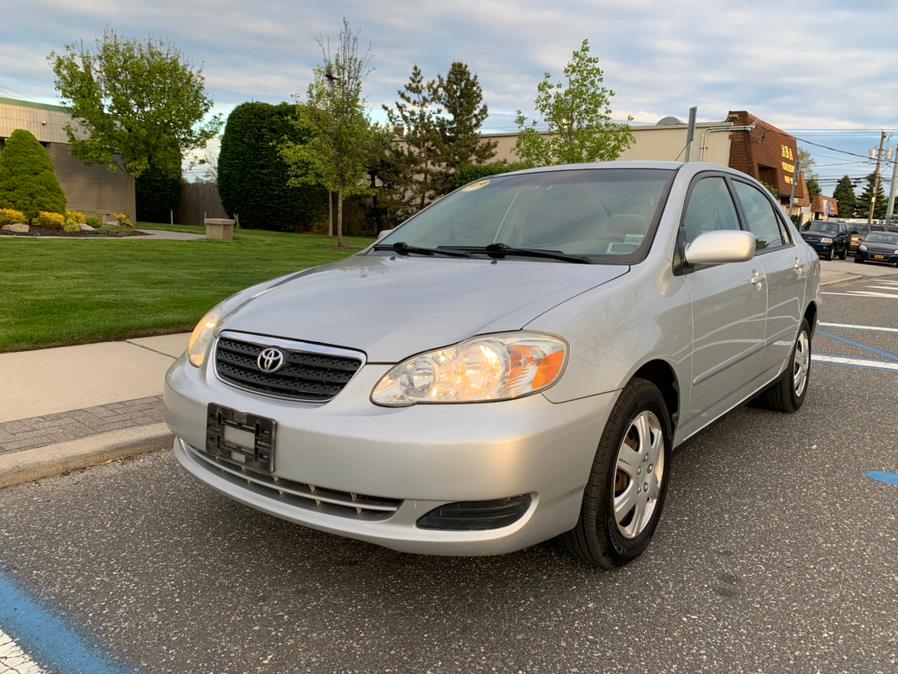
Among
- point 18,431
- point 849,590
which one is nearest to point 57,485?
point 18,431

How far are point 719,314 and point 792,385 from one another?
2023mm

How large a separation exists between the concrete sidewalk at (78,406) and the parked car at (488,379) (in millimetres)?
1144

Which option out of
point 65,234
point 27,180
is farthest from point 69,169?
point 65,234

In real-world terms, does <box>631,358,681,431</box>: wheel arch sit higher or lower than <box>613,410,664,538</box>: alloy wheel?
higher

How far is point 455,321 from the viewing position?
2.38 m

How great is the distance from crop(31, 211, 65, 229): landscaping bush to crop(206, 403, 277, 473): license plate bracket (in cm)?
1820

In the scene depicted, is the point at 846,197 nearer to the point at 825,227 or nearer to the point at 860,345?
the point at 825,227

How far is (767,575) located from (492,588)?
1.11m

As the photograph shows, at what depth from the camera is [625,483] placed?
268 cm

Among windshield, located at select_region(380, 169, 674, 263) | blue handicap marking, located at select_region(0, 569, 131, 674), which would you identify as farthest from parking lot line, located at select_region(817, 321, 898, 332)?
blue handicap marking, located at select_region(0, 569, 131, 674)

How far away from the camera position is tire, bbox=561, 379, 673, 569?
2.45 m

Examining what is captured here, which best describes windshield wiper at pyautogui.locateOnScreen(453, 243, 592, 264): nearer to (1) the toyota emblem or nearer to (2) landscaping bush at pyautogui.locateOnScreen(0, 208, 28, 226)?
(1) the toyota emblem

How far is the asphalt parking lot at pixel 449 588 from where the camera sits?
7.20 feet

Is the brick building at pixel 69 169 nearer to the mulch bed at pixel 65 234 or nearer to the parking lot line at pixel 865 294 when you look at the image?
the mulch bed at pixel 65 234
